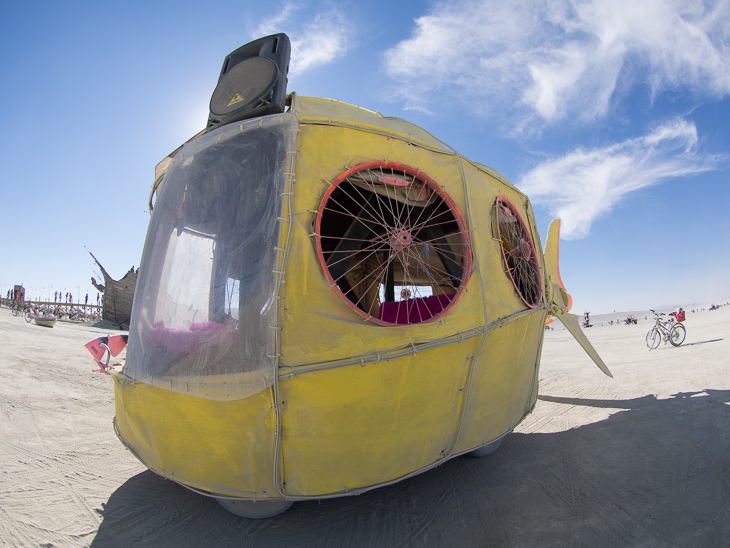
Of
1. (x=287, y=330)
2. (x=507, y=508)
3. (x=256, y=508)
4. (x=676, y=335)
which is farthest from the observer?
(x=676, y=335)

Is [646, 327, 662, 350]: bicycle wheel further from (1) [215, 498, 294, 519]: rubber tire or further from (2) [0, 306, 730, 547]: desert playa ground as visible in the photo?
(1) [215, 498, 294, 519]: rubber tire

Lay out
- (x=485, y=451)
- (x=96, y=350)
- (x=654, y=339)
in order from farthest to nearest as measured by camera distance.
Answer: (x=654, y=339)
(x=485, y=451)
(x=96, y=350)

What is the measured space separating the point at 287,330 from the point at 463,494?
229cm

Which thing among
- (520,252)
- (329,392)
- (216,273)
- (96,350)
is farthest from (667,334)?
(96,350)

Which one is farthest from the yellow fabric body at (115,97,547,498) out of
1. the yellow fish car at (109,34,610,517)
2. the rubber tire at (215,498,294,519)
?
the rubber tire at (215,498,294,519)

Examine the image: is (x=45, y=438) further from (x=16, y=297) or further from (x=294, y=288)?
(x=16, y=297)

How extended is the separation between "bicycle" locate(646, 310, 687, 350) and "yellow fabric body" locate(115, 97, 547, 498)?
44.4ft

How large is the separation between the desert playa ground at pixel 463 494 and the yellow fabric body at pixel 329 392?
0.45 metres

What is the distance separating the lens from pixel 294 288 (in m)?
2.39

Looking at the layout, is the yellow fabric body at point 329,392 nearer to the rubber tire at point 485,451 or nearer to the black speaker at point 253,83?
the black speaker at point 253,83

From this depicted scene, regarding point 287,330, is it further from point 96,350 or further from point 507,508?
point 507,508


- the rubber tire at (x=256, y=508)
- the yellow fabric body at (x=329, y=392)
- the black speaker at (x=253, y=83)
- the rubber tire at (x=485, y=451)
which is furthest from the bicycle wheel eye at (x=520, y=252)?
the rubber tire at (x=256, y=508)

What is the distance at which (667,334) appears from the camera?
41.4ft

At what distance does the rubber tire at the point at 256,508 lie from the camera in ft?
8.68
